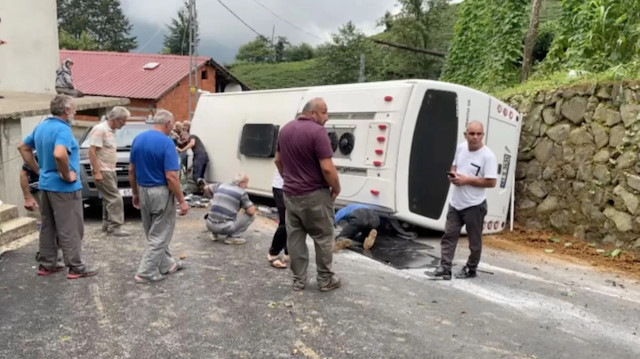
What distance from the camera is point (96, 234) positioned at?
23.4 feet

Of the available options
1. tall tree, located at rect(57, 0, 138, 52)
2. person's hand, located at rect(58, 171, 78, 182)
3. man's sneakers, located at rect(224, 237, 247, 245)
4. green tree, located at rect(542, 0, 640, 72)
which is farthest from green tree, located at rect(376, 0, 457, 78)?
tall tree, located at rect(57, 0, 138, 52)

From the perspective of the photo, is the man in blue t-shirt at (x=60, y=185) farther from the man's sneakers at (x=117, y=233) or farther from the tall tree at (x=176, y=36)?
the tall tree at (x=176, y=36)

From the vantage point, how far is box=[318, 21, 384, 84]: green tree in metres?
38.8

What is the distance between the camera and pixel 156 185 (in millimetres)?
4871

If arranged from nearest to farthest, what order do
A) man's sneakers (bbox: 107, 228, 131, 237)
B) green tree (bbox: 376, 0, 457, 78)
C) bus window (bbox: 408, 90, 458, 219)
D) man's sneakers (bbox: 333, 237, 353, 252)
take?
1. man's sneakers (bbox: 333, 237, 353, 252)
2. bus window (bbox: 408, 90, 458, 219)
3. man's sneakers (bbox: 107, 228, 131, 237)
4. green tree (bbox: 376, 0, 457, 78)

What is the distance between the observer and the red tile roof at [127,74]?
28.0 m

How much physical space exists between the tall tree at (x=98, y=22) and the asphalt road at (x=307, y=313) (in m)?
81.8

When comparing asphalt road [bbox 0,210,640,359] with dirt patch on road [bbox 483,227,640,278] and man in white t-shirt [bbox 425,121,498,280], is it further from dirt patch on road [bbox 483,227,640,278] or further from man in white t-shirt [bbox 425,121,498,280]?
dirt patch on road [bbox 483,227,640,278]

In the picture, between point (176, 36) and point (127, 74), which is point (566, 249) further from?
point (176, 36)

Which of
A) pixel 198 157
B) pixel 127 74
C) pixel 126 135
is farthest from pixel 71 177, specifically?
pixel 127 74

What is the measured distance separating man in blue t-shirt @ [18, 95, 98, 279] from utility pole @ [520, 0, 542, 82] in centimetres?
971

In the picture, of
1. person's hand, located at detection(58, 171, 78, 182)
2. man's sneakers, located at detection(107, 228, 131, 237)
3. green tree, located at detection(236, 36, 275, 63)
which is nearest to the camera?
person's hand, located at detection(58, 171, 78, 182)

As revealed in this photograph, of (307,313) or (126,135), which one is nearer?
(307,313)

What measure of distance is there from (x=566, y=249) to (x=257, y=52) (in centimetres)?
5962
